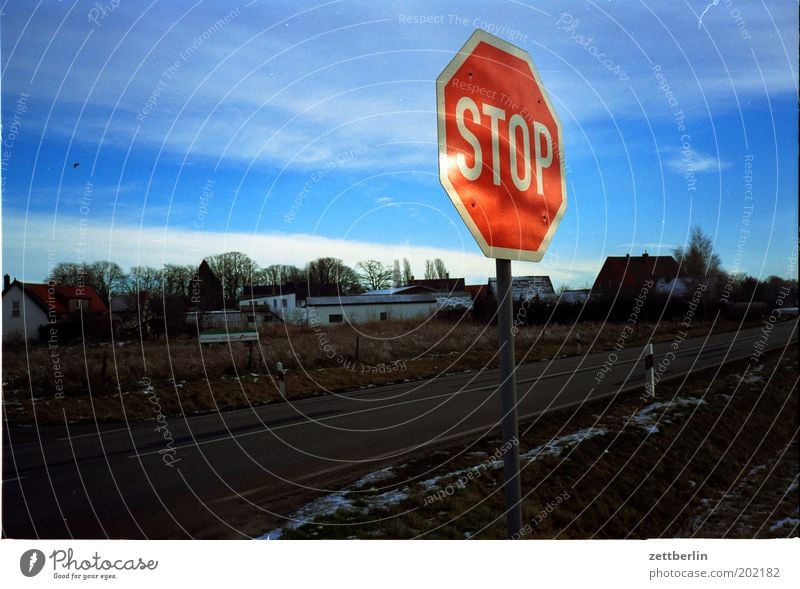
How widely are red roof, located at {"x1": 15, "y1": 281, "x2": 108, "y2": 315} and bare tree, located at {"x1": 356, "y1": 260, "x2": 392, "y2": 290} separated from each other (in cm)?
237

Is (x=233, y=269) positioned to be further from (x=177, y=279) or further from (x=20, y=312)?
(x=20, y=312)

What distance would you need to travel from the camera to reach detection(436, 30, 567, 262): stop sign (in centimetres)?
199

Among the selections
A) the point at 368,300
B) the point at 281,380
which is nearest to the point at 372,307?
the point at 368,300

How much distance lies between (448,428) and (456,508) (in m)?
3.01

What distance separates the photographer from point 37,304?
4.27 meters

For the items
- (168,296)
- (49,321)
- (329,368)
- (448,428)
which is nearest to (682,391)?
(448,428)

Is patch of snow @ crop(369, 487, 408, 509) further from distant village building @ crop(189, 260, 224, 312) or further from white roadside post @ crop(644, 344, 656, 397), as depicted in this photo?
white roadside post @ crop(644, 344, 656, 397)

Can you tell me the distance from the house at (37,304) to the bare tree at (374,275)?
2.36 meters

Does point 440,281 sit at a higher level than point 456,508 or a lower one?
higher

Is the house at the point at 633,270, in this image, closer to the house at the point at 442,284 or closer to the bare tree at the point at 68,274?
the house at the point at 442,284

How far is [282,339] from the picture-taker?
10328mm

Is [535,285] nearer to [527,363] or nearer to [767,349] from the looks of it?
A: [527,363]

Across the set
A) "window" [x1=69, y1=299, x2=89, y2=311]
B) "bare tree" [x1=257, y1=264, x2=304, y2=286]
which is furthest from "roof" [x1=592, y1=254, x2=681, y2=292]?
"window" [x1=69, y1=299, x2=89, y2=311]

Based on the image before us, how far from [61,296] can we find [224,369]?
607 centimetres
